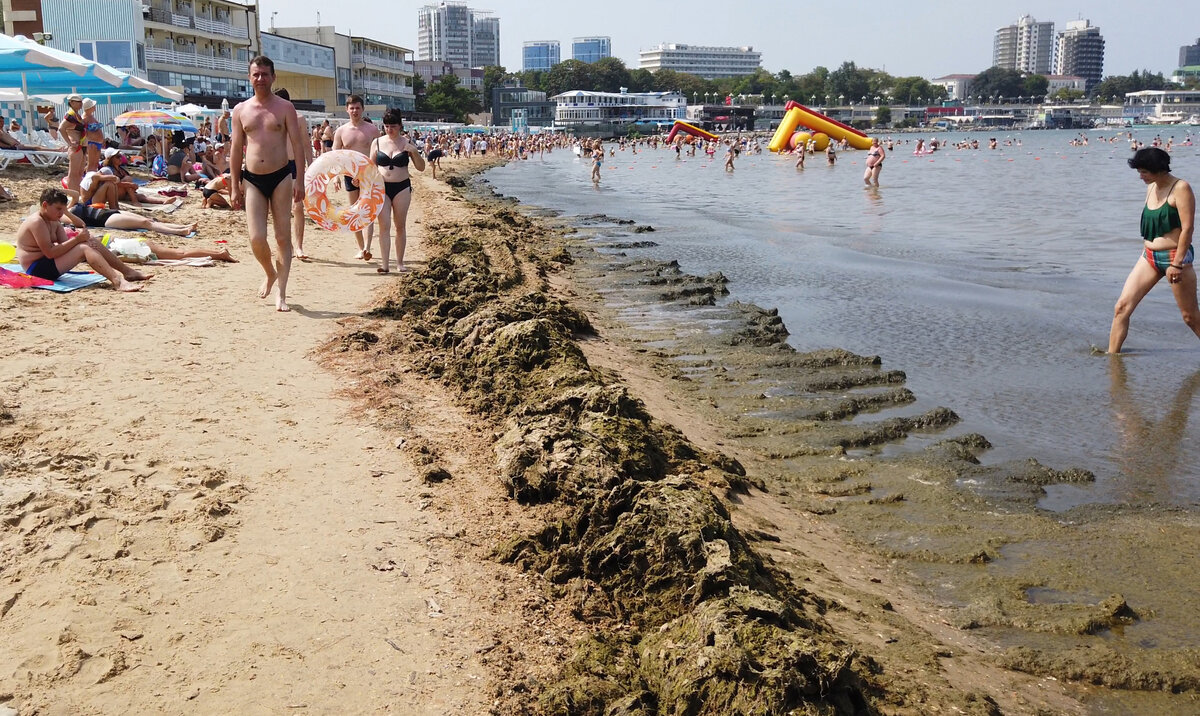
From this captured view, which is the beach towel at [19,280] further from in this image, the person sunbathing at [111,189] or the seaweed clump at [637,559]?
the person sunbathing at [111,189]

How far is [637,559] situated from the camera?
3373mm

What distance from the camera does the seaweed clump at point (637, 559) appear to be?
8.52 ft

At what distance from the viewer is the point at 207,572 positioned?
3.20 meters

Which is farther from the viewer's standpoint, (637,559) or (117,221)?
(117,221)

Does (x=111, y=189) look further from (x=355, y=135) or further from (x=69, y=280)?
(x=69, y=280)

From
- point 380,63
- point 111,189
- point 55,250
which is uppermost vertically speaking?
point 380,63

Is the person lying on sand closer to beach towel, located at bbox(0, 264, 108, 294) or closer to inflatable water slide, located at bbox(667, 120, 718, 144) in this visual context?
beach towel, located at bbox(0, 264, 108, 294)

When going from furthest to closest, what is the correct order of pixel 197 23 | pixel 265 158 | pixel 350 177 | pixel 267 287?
1. pixel 197 23
2. pixel 350 177
3. pixel 267 287
4. pixel 265 158

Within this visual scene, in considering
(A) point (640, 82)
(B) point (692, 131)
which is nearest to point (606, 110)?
(A) point (640, 82)

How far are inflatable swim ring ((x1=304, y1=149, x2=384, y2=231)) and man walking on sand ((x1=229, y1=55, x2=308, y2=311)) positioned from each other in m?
1.86

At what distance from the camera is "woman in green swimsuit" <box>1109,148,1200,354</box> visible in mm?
7047

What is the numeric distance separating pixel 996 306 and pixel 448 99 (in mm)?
102840

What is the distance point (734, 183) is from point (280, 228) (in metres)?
32.0

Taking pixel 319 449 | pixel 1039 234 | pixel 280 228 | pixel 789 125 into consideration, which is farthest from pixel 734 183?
pixel 319 449
